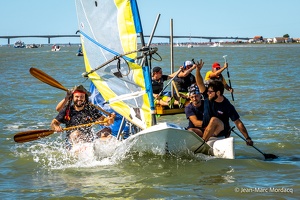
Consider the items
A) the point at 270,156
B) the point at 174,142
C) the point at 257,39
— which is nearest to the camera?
the point at 174,142

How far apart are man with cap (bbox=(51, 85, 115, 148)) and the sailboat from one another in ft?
1.23

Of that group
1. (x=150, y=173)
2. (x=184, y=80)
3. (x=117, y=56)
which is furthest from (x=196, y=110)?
(x=184, y=80)

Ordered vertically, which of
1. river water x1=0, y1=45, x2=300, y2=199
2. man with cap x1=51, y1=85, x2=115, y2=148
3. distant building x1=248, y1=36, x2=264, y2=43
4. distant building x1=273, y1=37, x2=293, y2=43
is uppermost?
distant building x1=248, y1=36, x2=264, y2=43

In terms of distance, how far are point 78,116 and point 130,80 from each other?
941 mm

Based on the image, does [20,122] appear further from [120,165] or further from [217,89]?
[217,89]

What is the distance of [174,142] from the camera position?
29.0 ft

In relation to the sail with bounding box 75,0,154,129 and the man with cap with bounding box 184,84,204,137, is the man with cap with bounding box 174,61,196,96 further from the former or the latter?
the man with cap with bounding box 184,84,204,137

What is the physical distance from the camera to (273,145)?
1116cm

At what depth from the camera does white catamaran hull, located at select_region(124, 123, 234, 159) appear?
8.45m

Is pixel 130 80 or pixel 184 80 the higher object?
pixel 130 80

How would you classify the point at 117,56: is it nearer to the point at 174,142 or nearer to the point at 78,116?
the point at 78,116

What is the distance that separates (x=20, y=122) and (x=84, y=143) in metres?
5.62

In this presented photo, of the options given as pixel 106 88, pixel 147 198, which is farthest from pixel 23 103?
pixel 147 198

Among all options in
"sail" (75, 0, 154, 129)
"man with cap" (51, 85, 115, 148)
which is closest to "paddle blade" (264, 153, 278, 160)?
"sail" (75, 0, 154, 129)
